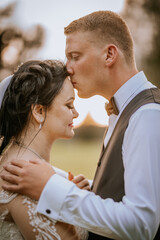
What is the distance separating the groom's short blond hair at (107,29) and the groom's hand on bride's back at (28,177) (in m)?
1.36

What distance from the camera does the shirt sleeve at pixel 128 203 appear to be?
81.7 inches

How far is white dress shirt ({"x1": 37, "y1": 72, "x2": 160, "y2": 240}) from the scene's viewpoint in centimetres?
208

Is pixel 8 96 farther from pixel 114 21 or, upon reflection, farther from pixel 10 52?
pixel 10 52

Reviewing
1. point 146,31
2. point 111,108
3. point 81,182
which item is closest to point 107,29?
point 111,108

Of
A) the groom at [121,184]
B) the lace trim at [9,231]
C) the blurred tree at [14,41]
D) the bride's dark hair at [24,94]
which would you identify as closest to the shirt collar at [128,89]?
the groom at [121,184]

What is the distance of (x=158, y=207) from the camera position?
2.13 meters

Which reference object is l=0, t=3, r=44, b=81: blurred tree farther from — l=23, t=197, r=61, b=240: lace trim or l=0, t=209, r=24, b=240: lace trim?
l=23, t=197, r=61, b=240: lace trim

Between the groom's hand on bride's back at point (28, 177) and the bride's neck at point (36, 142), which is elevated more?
the bride's neck at point (36, 142)

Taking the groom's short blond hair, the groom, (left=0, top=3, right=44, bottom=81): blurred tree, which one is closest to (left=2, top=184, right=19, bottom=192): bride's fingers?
the groom

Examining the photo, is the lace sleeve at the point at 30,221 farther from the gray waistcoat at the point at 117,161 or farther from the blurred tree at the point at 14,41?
the blurred tree at the point at 14,41

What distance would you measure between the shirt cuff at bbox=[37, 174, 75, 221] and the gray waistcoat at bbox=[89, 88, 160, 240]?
0.40m

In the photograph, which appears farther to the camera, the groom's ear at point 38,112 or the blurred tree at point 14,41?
the blurred tree at point 14,41

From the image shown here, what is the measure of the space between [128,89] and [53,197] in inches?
47.2

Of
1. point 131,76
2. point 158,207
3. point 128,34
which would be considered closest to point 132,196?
point 158,207
